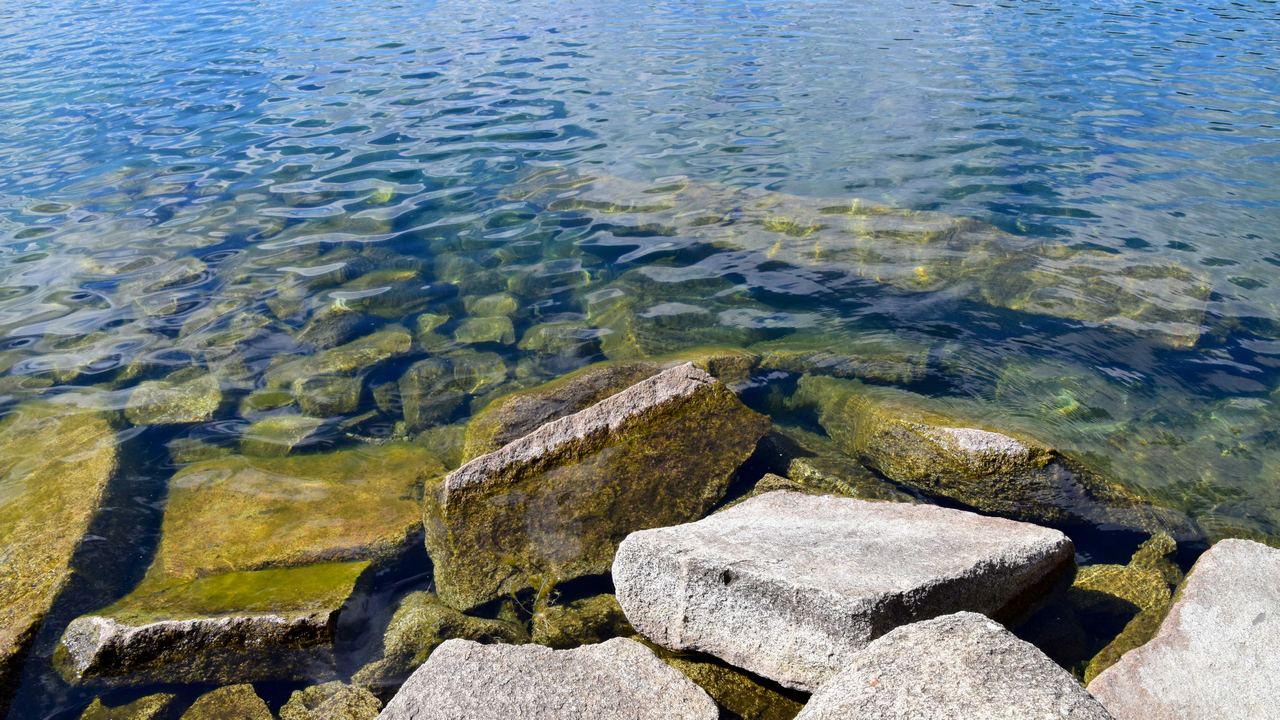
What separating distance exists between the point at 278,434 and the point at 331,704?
324 cm

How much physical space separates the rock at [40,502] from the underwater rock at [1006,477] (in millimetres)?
5655

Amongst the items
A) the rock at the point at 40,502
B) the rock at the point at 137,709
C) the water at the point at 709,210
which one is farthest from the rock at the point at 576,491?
the rock at the point at 40,502

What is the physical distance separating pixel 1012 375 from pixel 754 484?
2976 mm

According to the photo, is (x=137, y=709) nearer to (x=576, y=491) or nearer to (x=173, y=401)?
(x=576, y=491)

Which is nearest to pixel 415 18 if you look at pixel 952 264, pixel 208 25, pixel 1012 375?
pixel 208 25

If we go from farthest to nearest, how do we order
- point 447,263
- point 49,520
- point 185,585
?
point 447,263
point 49,520
point 185,585

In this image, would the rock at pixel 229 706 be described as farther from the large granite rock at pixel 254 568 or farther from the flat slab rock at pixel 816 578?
the flat slab rock at pixel 816 578

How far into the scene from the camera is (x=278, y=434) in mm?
6789

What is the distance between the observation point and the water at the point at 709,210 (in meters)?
7.12

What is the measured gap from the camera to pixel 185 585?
4988 millimetres

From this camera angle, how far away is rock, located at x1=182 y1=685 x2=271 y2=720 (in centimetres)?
418

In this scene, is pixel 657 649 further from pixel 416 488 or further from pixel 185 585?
pixel 185 585

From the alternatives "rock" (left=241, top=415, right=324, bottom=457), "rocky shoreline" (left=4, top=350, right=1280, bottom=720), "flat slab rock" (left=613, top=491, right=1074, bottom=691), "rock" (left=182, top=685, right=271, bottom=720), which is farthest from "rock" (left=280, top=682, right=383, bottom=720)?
"rock" (left=241, top=415, right=324, bottom=457)

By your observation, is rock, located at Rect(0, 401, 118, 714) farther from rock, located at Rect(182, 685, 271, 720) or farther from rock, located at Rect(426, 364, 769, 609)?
rock, located at Rect(426, 364, 769, 609)
